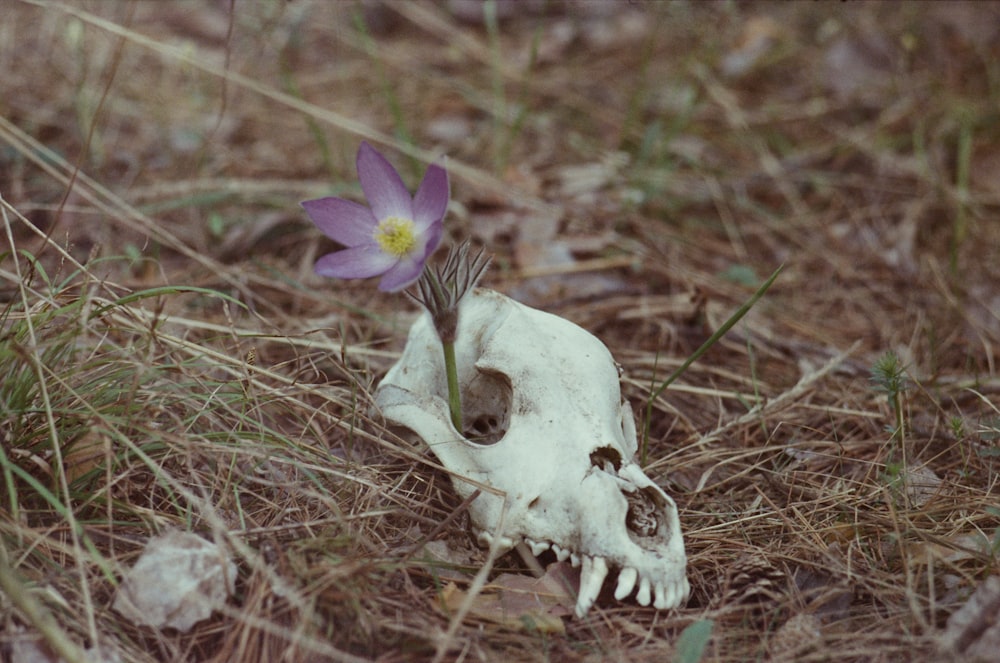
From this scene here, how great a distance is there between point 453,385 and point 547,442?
267mm

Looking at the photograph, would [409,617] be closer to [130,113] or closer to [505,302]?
[505,302]

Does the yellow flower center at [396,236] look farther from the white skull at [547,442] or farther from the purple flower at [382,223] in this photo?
the white skull at [547,442]

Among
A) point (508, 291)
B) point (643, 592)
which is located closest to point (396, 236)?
point (643, 592)

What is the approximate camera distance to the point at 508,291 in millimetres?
3107

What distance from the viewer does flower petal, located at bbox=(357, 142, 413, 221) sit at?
194 centimetres

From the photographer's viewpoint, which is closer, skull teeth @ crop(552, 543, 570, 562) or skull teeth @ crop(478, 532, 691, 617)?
skull teeth @ crop(478, 532, 691, 617)

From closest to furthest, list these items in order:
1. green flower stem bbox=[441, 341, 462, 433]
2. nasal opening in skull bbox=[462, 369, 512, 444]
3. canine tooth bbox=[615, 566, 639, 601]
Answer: canine tooth bbox=[615, 566, 639, 601] < green flower stem bbox=[441, 341, 462, 433] < nasal opening in skull bbox=[462, 369, 512, 444]

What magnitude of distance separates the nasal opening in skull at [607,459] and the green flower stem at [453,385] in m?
0.35

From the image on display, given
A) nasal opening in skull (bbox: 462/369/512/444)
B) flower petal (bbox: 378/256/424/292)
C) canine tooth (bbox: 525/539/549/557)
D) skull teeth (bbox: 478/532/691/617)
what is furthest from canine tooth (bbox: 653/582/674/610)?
flower petal (bbox: 378/256/424/292)

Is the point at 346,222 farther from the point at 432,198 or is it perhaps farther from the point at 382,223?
the point at 432,198

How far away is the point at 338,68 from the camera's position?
487 cm

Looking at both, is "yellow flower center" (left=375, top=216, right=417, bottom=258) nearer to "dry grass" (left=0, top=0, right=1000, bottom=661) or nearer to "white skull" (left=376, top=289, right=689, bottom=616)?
"white skull" (left=376, top=289, right=689, bottom=616)

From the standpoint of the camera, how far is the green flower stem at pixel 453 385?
1923 mm

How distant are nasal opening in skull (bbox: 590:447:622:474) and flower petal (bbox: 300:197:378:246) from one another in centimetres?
71
